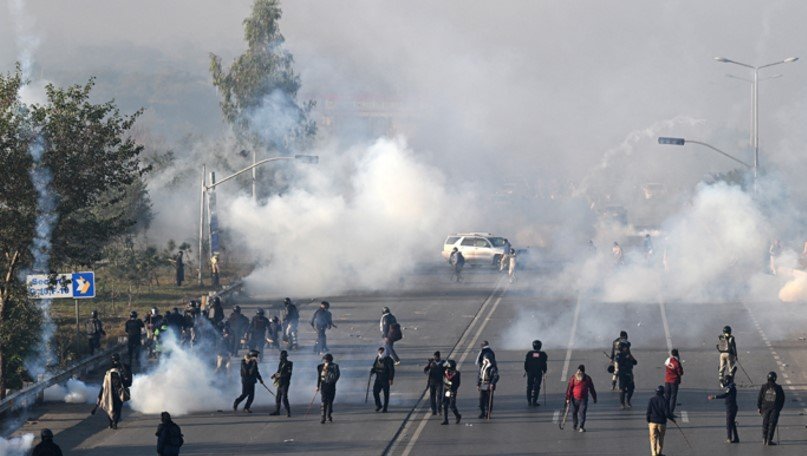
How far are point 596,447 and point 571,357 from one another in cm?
900

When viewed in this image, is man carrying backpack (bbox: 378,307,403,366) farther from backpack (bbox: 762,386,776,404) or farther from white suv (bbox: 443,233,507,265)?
white suv (bbox: 443,233,507,265)

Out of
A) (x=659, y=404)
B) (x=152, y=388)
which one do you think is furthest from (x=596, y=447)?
(x=152, y=388)

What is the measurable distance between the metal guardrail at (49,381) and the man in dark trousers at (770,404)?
12869mm

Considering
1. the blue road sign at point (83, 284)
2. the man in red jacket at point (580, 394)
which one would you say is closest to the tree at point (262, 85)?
the blue road sign at point (83, 284)

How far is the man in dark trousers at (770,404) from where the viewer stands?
794 inches

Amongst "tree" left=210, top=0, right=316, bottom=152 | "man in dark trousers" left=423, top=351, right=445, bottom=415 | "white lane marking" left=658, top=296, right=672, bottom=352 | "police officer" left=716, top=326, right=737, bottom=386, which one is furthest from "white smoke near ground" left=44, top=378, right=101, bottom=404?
"tree" left=210, top=0, right=316, bottom=152

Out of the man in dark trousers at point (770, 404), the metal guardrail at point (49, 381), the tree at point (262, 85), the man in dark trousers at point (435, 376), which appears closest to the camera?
the man in dark trousers at point (770, 404)

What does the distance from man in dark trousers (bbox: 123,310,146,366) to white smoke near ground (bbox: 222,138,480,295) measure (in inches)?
589

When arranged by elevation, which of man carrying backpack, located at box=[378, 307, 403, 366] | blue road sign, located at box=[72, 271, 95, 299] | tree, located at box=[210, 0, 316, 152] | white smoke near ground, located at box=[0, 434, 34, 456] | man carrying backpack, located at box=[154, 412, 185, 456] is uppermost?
tree, located at box=[210, 0, 316, 152]

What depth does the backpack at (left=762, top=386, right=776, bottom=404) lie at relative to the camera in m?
20.2

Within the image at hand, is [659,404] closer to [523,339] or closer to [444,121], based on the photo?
[523,339]

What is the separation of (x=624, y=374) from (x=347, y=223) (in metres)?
26.1

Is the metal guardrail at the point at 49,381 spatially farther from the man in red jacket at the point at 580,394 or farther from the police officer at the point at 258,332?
the man in red jacket at the point at 580,394

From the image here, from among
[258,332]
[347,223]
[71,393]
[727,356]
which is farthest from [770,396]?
[347,223]
